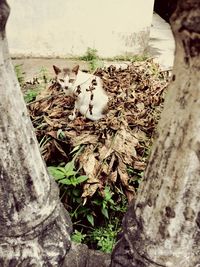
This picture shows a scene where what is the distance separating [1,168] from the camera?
40.5 inches

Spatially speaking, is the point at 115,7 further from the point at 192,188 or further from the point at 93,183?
the point at 192,188

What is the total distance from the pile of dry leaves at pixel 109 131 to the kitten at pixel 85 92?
1.8 inches

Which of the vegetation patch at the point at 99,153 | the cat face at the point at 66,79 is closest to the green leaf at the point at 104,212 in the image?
the vegetation patch at the point at 99,153

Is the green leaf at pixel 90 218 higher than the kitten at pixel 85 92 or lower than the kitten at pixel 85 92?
lower

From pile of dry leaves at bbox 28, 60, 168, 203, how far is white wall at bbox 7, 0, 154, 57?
166cm

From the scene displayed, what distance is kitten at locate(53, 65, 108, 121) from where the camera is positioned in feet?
8.11

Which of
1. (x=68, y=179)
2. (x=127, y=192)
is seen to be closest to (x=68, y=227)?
(x=68, y=179)

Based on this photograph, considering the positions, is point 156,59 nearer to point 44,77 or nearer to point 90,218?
point 44,77

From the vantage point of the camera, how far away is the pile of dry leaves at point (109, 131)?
6.89 ft

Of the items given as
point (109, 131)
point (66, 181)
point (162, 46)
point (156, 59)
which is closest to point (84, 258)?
point (66, 181)

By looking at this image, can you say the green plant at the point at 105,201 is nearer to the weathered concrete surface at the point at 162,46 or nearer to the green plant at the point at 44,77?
the green plant at the point at 44,77

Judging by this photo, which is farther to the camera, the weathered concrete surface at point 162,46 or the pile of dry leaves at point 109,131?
the weathered concrete surface at point 162,46

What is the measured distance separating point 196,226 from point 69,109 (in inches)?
66.4

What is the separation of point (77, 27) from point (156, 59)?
83 centimetres
